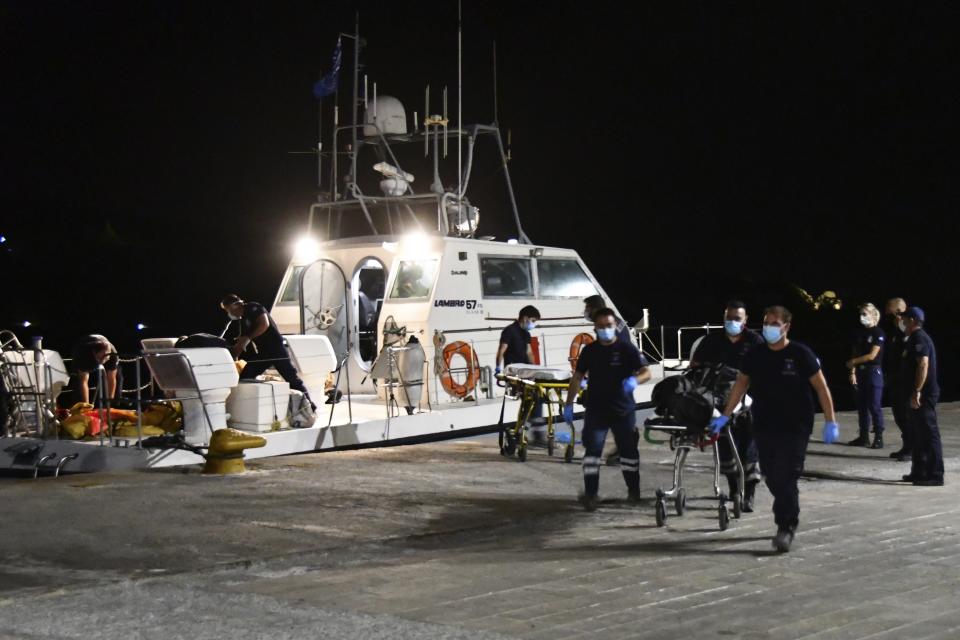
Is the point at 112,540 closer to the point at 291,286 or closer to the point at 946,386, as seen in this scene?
the point at 291,286

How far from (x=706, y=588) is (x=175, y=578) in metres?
2.67

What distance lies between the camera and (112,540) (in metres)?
6.96

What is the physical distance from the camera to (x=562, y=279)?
1490cm

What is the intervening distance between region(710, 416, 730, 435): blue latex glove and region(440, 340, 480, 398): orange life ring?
18.1ft

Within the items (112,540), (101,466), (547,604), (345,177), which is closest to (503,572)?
(547,604)

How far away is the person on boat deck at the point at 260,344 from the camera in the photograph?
36.4 ft

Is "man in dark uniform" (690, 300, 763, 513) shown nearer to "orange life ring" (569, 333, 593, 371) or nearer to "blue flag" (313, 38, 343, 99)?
"orange life ring" (569, 333, 593, 371)

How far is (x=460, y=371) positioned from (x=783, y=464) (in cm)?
643

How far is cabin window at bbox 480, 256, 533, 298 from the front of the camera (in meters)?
13.8

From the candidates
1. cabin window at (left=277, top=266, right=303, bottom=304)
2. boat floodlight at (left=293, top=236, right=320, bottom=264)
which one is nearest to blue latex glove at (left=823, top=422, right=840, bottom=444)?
boat floodlight at (left=293, top=236, right=320, bottom=264)

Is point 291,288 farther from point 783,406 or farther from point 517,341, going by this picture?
point 783,406

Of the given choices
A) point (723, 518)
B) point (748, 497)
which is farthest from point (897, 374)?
point (723, 518)

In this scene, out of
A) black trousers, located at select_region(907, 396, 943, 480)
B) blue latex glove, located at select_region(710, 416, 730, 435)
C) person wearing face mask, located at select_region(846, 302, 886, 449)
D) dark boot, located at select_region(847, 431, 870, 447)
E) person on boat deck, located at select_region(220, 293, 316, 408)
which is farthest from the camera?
dark boot, located at select_region(847, 431, 870, 447)

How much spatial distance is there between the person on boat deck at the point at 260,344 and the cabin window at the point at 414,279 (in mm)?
2229
